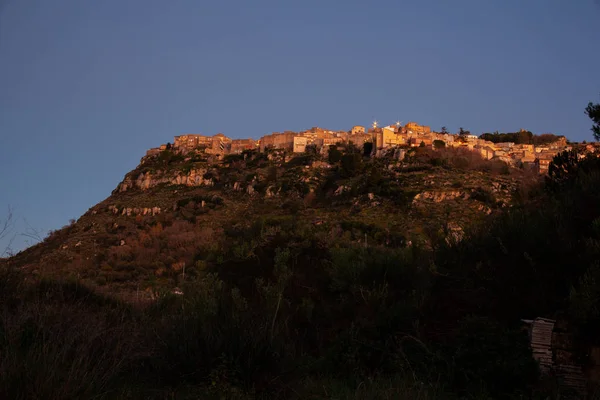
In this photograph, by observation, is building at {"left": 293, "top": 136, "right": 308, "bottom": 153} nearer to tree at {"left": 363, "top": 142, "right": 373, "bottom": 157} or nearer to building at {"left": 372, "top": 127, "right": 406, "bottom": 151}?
tree at {"left": 363, "top": 142, "right": 373, "bottom": 157}

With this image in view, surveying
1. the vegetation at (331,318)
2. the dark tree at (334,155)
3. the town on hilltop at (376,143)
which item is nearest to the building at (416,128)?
the town on hilltop at (376,143)

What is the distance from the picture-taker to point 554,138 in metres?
93.3

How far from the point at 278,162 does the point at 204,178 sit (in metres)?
9.39

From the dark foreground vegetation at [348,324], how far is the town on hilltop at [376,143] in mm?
52608

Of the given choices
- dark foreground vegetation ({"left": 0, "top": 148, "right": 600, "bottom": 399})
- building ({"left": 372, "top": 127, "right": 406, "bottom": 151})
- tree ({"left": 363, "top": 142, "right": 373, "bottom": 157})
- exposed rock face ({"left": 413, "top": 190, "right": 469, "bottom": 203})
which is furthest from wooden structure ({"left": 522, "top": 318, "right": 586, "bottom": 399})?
tree ({"left": 363, "top": 142, "right": 373, "bottom": 157})

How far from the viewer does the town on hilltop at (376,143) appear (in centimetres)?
6725

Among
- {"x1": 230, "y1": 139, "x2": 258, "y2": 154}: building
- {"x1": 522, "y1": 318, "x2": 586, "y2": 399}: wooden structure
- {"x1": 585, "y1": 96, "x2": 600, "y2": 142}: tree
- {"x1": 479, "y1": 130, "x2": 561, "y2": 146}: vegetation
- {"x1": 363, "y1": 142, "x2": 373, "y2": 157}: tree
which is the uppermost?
{"x1": 479, "y1": 130, "x2": 561, "y2": 146}: vegetation

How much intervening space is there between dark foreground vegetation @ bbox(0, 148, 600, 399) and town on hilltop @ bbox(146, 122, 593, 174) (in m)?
52.6

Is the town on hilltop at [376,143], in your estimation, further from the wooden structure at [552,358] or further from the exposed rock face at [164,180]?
the wooden structure at [552,358]

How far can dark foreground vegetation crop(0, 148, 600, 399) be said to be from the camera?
511 centimetres

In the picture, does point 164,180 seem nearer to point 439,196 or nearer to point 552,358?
point 439,196

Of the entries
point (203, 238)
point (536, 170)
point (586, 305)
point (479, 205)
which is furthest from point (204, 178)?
point (586, 305)

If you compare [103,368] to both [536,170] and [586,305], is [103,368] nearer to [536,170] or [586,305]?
[586,305]

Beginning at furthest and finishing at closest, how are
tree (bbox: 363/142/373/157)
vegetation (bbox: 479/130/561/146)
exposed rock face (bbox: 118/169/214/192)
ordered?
vegetation (bbox: 479/130/561/146) < tree (bbox: 363/142/373/157) < exposed rock face (bbox: 118/169/214/192)
